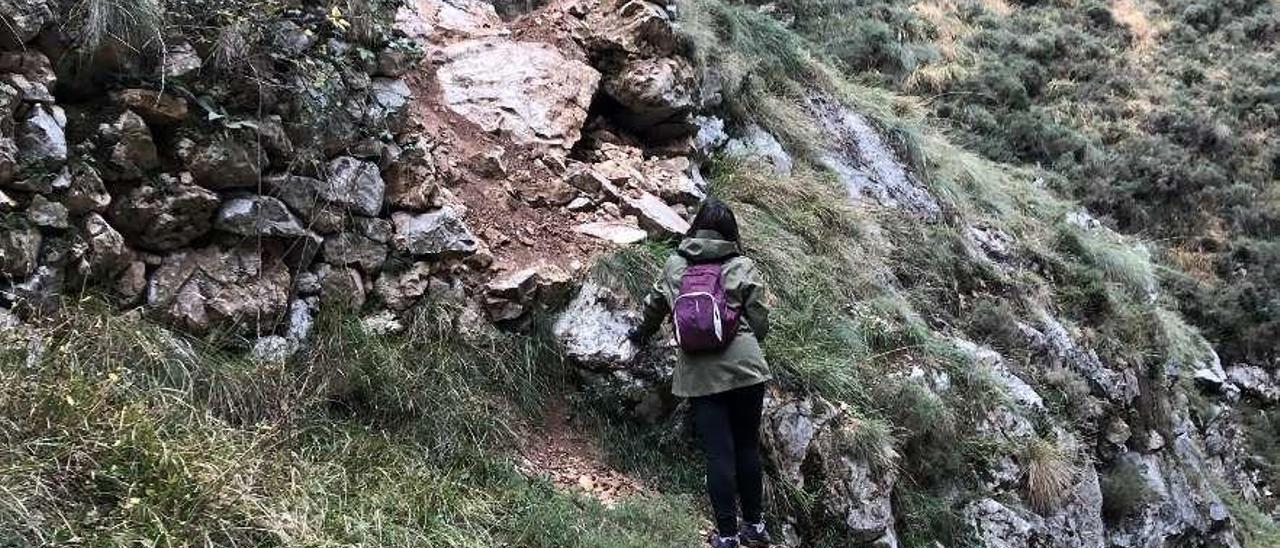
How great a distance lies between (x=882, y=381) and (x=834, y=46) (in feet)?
31.1

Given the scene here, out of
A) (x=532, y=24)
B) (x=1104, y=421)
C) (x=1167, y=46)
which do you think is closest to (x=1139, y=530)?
(x=1104, y=421)

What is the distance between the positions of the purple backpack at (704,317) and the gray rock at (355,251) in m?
1.63

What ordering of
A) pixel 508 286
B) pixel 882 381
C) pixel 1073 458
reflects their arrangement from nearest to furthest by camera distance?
pixel 508 286
pixel 882 381
pixel 1073 458

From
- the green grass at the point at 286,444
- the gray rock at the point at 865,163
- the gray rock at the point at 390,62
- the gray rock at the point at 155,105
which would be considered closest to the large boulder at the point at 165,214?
the gray rock at the point at 155,105

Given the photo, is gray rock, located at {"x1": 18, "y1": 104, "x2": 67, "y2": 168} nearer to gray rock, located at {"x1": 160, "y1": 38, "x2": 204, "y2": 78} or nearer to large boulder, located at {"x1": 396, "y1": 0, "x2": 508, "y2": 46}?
gray rock, located at {"x1": 160, "y1": 38, "x2": 204, "y2": 78}

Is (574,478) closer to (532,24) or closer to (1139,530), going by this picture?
(532,24)

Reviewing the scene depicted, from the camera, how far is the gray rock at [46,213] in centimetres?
369

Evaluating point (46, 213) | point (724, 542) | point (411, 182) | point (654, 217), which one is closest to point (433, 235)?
point (411, 182)

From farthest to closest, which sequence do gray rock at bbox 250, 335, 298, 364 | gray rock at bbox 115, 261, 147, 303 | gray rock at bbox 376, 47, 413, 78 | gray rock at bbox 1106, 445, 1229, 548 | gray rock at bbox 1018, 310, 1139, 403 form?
gray rock at bbox 1018, 310, 1139, 403, gray rock at bbox 1106, 445, 1229, 548, gray rock at bbox 376, 47, 413, 78, gray rock at bbox 250, 335, 298, 364, gray rock at bbox 115, 261, 147, 303

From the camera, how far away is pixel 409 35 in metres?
6.60

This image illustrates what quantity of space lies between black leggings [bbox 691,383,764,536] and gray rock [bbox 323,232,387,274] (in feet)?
5.97

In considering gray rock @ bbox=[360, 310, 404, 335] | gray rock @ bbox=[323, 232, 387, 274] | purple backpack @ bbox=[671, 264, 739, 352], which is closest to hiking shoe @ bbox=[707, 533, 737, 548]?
purple backpack @ bbox=[671, 264, 739, 352]

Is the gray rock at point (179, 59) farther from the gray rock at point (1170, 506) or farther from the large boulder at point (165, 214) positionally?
the gray rock at point (1170, 506)

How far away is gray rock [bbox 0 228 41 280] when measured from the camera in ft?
11.6
